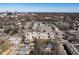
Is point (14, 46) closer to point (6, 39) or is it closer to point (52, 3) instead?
point (6, 39)

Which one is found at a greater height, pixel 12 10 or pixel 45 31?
pixel 12 10

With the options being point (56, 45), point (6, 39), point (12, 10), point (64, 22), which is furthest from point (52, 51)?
point (12, 10)

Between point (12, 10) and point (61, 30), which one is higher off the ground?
point (12, 10)

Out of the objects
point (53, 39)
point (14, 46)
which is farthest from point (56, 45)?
point (14, 46)
